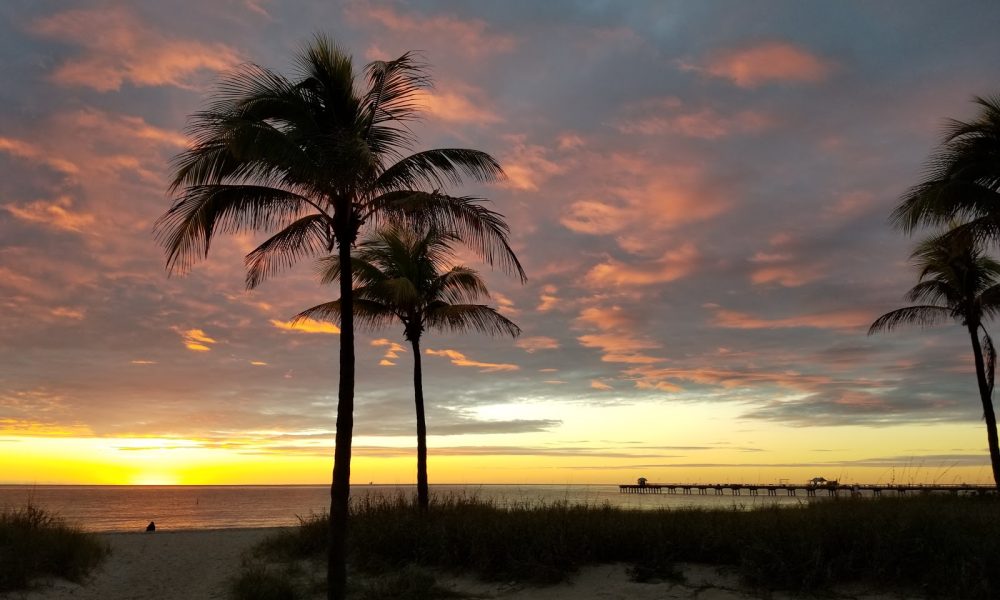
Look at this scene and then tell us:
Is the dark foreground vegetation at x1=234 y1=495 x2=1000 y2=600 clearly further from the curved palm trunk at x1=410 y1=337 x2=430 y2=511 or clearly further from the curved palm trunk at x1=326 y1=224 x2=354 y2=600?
the curved palm trunk at x1=410 y1=337 x2=430 y2=511

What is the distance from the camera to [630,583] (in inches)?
485

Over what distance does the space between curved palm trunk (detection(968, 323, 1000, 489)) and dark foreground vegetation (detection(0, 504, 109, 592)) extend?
→ 29.6 metres

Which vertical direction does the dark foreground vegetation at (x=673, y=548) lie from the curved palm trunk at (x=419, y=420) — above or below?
below

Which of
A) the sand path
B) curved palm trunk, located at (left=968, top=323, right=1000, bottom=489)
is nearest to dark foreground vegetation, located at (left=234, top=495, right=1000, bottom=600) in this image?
the sand path

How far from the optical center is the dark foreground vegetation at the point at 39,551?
43.8ft

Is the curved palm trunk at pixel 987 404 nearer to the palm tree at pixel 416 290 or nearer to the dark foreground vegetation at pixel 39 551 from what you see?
the palm tree at pixel 416 290

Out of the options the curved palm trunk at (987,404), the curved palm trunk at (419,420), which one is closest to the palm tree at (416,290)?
the curved palm trunk at (419,420)

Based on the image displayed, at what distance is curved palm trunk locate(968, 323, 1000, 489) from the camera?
24422mm

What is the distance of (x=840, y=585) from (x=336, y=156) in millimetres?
11663

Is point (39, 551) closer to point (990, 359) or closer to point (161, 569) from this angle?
point (161, 569)

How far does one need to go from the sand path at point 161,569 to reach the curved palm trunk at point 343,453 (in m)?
4.38

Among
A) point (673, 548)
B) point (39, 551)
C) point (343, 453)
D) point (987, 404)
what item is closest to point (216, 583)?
point (39, 551)

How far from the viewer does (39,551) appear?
564 inches

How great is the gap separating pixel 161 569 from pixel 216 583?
8.78 ft
